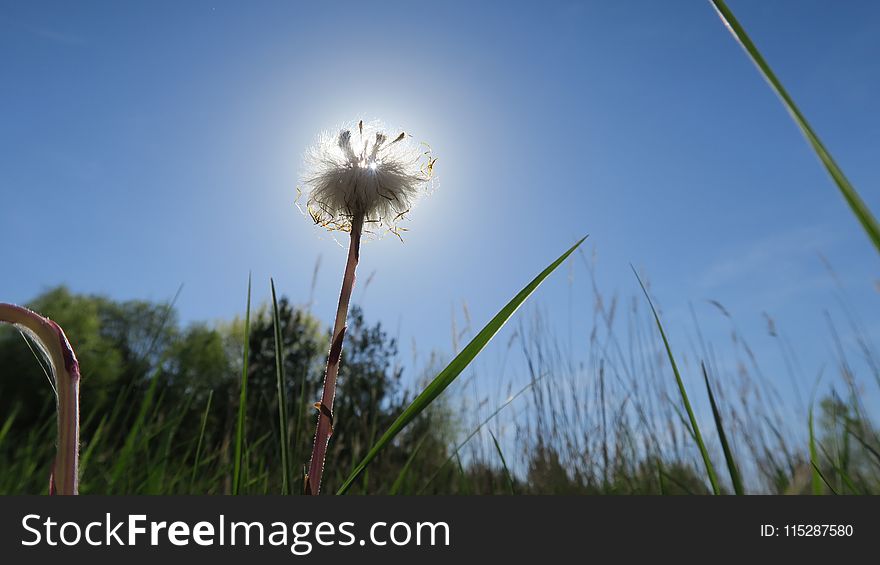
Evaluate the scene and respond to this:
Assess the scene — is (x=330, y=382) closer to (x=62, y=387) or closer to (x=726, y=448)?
(x=62, y=387)

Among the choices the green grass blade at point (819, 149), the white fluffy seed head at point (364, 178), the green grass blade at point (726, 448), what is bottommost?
the green grass blade at point (726, 448)

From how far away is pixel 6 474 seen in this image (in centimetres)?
233

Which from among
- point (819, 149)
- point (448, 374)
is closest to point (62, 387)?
point (448, 374)

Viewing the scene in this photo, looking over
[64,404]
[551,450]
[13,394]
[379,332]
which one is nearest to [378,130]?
[64,404]

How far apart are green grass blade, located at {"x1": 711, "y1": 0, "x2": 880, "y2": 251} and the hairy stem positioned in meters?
0.52

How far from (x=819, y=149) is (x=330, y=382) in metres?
0.40

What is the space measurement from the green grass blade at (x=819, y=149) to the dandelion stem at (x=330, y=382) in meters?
0.36

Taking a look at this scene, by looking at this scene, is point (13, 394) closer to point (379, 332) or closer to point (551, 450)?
point (379, 332)

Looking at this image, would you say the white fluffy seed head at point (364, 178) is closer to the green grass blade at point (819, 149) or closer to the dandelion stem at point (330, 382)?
the dandelion stem at point (330, 382)

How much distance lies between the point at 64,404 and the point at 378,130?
0.50m

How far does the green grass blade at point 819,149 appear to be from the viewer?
1.22ft

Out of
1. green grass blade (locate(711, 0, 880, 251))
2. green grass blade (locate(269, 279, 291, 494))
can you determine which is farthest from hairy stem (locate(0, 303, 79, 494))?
green grass blade (locate(711, 0, 880, 251))

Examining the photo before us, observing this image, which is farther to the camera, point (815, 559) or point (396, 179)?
point (396, 179)

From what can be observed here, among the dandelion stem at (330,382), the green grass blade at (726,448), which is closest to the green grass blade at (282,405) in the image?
the dandelion stem at (330,382)
